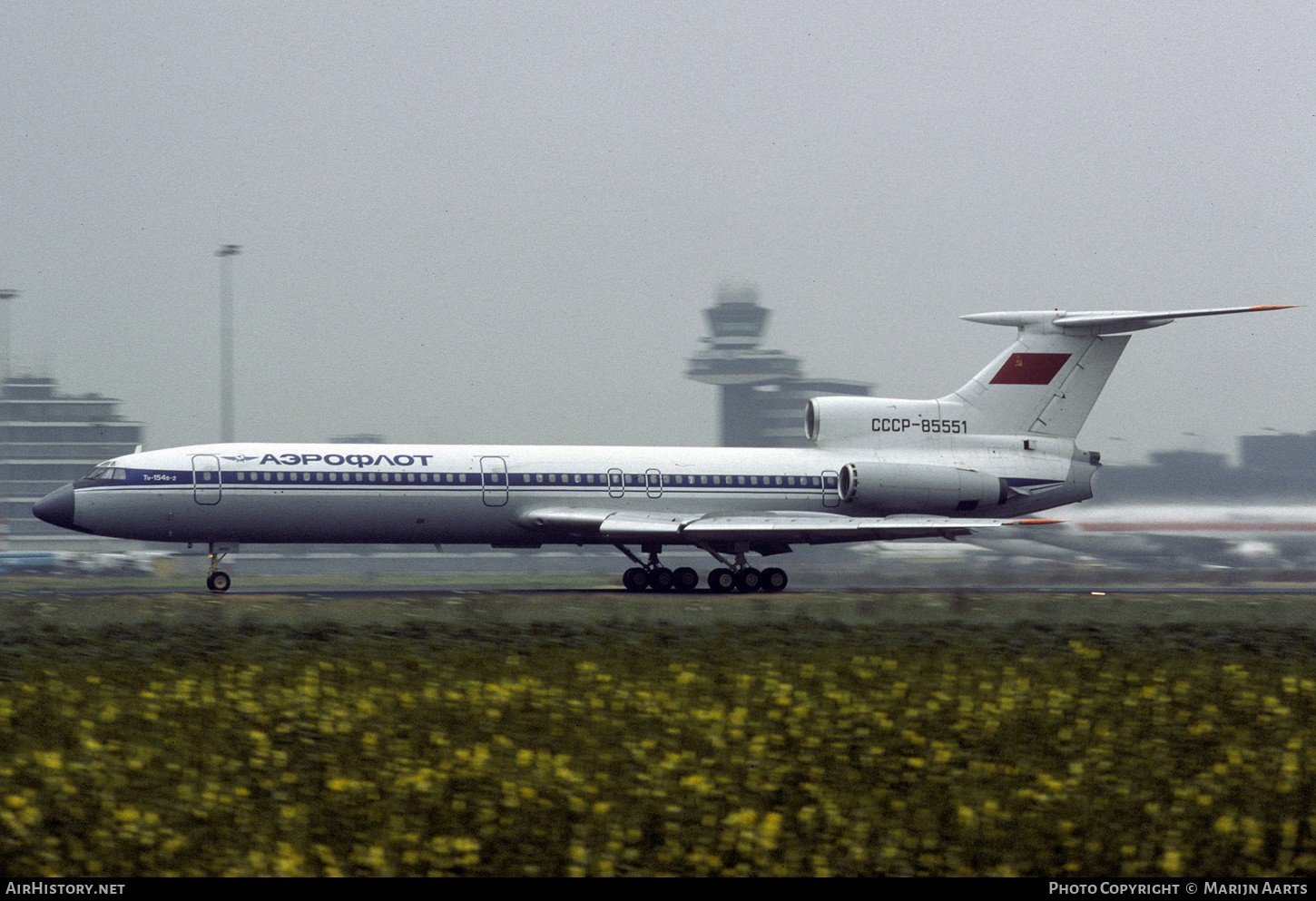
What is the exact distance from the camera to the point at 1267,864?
7430 mm

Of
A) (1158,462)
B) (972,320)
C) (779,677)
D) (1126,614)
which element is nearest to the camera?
(779,677)

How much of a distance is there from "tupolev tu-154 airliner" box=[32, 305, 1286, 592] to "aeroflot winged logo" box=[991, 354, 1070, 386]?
4 cm

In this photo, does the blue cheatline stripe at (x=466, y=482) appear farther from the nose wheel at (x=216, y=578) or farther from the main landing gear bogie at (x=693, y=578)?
the nose wheel at (x=216, y=578)

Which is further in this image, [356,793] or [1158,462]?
[1158,462]

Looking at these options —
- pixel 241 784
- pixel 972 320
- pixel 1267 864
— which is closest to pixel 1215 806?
pixel 1267 864

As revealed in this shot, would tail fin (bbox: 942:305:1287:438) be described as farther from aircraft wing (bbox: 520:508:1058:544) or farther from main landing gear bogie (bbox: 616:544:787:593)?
main landing gear bogie (bbox: 616:544:787:593)

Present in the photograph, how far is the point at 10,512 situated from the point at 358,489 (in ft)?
306

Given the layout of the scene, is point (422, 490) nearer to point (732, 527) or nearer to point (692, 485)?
point (692, 485)

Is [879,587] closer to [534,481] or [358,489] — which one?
[534,481]

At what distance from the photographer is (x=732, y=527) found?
29750 millimetres

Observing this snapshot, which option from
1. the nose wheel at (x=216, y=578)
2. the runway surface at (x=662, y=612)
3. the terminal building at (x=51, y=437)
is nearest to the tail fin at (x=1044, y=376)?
Result: the runway surface at (x=662, y=612)

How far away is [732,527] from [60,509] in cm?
1506

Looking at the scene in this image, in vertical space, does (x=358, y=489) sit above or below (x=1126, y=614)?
above

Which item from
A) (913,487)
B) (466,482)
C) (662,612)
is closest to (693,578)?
(913,487)
